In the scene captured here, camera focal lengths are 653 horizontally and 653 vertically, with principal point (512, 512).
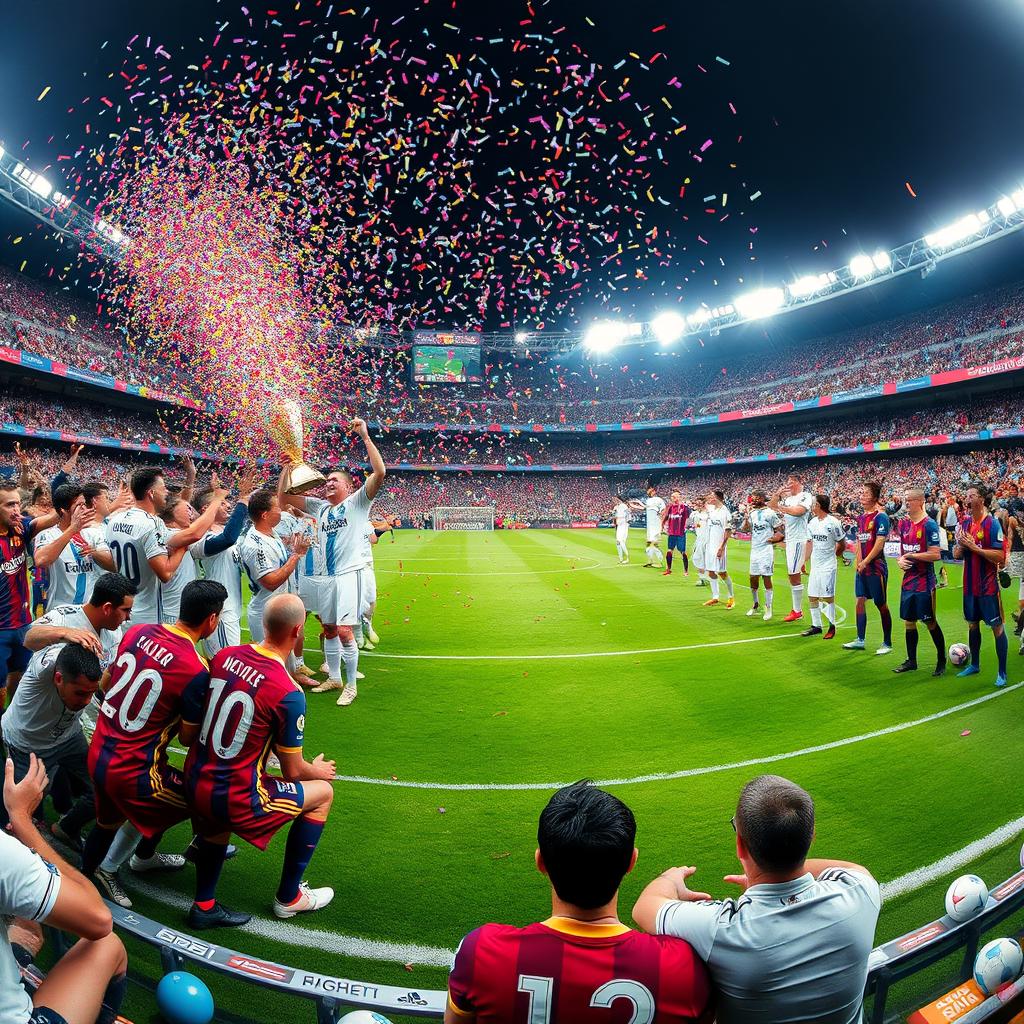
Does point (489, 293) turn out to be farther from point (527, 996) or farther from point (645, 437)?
point (527, 996)

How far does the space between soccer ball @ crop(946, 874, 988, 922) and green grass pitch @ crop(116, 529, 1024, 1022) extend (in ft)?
1.94

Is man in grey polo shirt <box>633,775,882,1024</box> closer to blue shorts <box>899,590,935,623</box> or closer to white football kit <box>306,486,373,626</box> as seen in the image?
white football kit <box>306,486,373,626</box>

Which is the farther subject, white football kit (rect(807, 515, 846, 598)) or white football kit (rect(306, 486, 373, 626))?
white football kit (rect(807, 515, 846, 598))

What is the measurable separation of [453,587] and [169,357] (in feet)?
127

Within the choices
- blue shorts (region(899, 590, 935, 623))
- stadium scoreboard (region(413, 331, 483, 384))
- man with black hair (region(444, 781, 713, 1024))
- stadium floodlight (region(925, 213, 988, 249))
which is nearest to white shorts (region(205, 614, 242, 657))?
man with black hair (region(444, 781, 713, 1024))

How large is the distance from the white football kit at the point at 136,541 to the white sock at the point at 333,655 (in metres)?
2.60

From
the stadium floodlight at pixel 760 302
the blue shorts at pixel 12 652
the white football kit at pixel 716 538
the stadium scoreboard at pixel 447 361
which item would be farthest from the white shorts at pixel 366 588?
the stadium scoreboard at pixel 447 361

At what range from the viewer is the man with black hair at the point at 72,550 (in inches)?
219

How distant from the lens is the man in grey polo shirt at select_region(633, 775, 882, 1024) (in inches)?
74.4

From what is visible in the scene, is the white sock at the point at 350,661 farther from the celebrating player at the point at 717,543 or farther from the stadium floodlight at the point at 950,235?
the stadium floodlight at the point at 950,235

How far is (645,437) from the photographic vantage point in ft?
211

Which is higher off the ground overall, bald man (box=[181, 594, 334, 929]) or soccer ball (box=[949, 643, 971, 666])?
bald man (box=[181, 594, 334, 929])

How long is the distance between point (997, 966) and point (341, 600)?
6.43 meters

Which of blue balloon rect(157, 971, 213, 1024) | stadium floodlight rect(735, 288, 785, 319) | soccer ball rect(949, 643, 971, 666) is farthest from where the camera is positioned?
stadium floodlight rect(735, 288, 785, 319)
